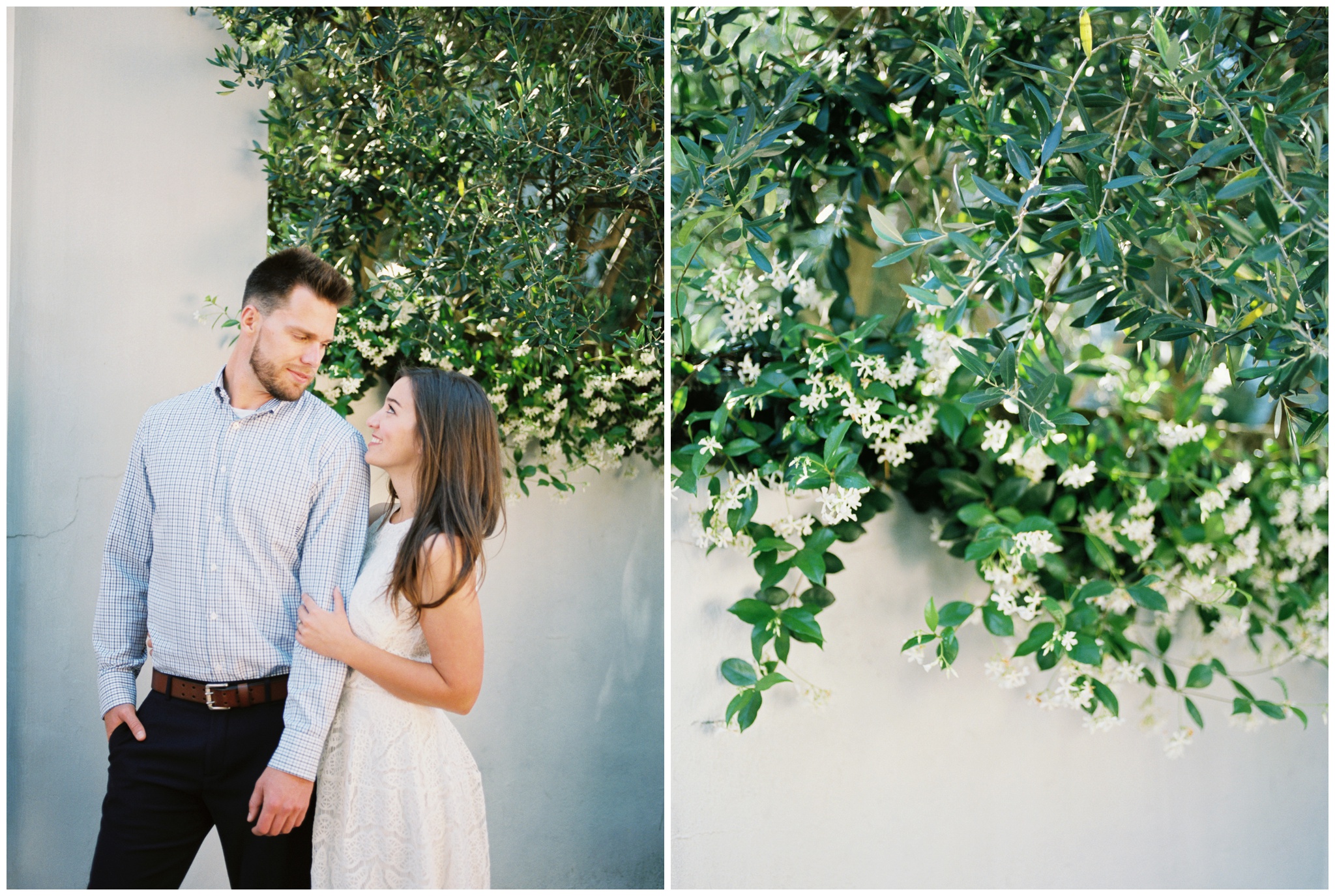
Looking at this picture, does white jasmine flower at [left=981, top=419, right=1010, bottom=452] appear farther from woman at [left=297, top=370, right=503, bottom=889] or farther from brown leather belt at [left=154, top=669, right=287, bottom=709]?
brown leather belt at [left=154, top=669, right=287, bottom=709]

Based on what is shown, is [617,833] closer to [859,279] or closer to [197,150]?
[859,279]

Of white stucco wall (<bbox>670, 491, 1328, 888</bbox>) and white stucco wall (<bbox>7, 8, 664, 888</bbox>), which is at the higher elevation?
white stucco wall (<bbox>7, 8, 664, 888</bbox>)

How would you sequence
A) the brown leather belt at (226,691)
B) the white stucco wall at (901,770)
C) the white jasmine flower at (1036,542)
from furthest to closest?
1. the white stucco wall at (901,770)
2. the white jasmine flower at (1036,542)
3. the brown leather belt at (226,691)

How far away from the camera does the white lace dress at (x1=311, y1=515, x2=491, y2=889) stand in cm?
142

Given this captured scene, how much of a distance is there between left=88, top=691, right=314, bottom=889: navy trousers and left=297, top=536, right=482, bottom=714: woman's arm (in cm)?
14

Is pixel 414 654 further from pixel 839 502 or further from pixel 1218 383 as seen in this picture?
pixel 1218 383

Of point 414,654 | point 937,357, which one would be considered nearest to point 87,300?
point 414,654

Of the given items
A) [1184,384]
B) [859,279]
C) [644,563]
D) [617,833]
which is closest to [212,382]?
[644,563]

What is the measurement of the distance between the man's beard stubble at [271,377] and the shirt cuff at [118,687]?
52 centimetres

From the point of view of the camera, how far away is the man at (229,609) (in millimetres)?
1396

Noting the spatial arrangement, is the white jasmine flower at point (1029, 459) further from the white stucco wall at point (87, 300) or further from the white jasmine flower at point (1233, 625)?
the white stucco wall at point (87, 300)

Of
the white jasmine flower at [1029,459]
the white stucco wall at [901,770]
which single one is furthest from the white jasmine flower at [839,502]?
the white jasmine flower at [1029,459]

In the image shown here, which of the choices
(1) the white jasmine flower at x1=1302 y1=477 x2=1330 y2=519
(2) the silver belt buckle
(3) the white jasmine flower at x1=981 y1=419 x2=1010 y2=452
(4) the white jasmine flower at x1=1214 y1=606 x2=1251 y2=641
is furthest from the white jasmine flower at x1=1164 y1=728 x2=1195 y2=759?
(2) the silver belt buckle

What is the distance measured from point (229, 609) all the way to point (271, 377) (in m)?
0.39
